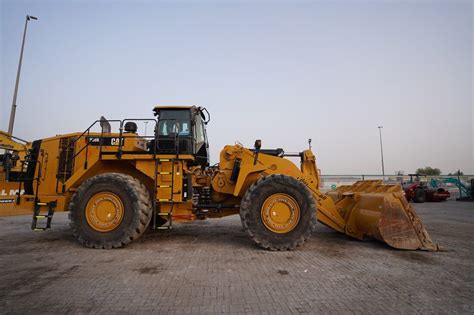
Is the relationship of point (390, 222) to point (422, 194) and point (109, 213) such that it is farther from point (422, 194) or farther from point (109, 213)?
point (422, 194)

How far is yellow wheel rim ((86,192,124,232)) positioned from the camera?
564 cm

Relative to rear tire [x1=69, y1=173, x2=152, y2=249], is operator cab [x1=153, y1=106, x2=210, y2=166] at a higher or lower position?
higher

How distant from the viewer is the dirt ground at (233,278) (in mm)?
3020

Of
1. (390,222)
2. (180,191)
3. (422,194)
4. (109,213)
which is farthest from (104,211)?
(422,194)

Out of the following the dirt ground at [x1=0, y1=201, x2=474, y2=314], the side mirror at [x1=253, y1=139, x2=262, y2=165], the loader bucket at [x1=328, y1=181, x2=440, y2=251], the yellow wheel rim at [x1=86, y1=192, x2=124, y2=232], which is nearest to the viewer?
the dirt ground at [x1=0, y1=201, x2=474, y2=314]

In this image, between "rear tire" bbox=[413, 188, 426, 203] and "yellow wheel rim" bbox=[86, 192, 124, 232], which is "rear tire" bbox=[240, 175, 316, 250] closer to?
"yellow wheel rim" bbox=[86, 192, 124, 232]

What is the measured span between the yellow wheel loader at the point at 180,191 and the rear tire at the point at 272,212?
0.07ft

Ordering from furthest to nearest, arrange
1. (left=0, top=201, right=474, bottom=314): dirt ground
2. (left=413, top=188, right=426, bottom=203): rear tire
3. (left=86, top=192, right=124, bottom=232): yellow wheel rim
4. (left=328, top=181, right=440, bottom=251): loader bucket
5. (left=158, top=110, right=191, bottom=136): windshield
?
(left=413, top=188, right=426, bottom=203): rear tire < (left=158, top=110, right=191, bottom=136): windshield < (left=86, top=192, right=124, bottom=232): yellow wheel rim < (left=328, top=181, right=440, bottom=251): loader bucket < (left=0, top=201, right=474, bottom=314): dirt ground

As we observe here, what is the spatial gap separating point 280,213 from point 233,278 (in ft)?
6.80

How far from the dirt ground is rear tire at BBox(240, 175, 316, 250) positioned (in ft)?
0.90

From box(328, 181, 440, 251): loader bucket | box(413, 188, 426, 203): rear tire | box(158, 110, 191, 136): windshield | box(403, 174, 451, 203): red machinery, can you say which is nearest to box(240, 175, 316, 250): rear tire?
box(328, 181, 440, 251): loader bucket

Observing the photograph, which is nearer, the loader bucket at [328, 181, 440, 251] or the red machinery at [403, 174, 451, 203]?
the loader bucket at [328, 181, 440, 251]

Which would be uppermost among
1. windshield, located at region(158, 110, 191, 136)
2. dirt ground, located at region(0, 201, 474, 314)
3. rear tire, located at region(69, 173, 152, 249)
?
Result: windshield, located at region(158, 110, 191, 136)

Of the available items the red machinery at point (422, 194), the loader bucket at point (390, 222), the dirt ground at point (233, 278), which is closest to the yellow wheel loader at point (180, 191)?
the loader bucket at point (390, 222)
